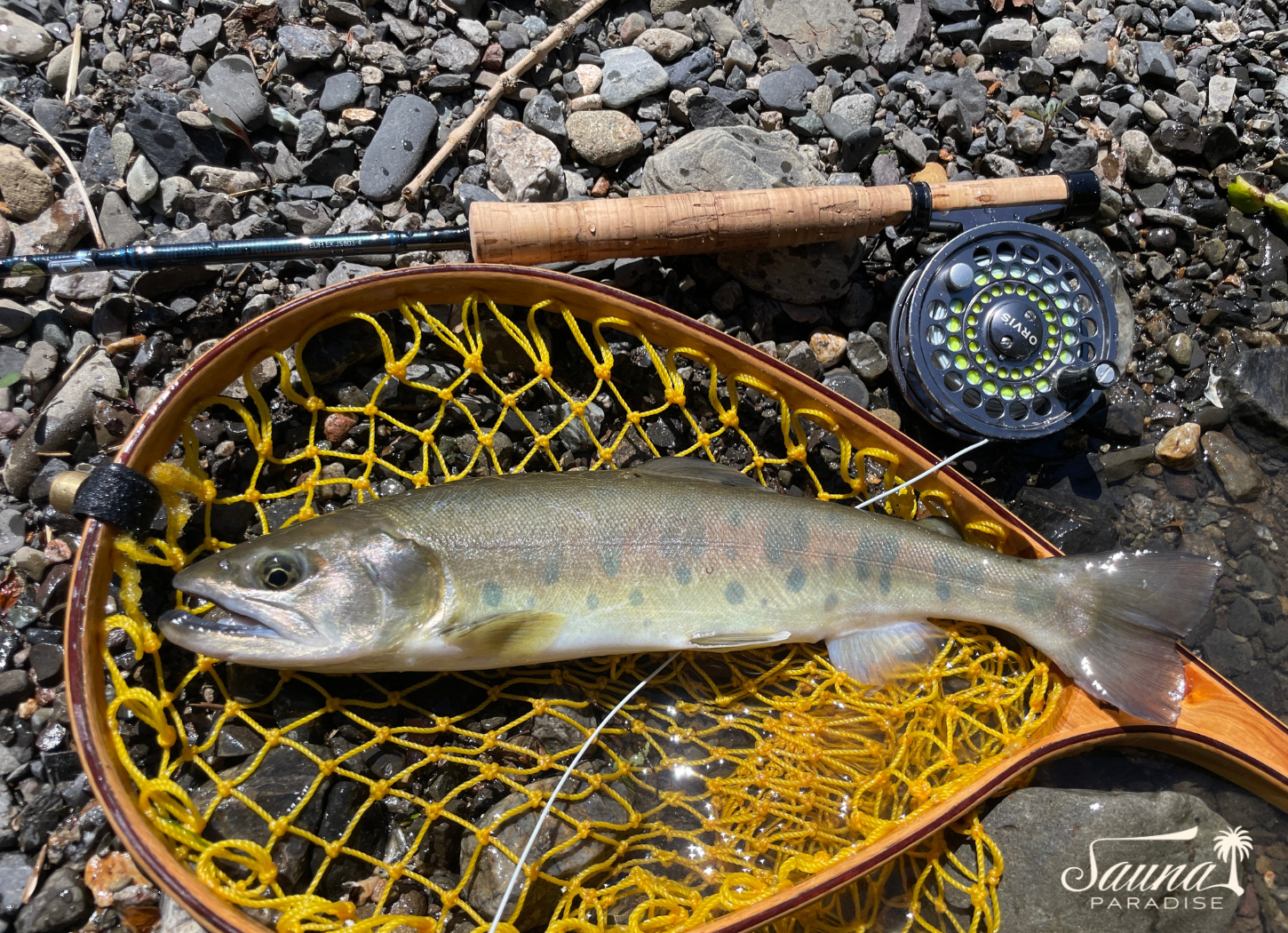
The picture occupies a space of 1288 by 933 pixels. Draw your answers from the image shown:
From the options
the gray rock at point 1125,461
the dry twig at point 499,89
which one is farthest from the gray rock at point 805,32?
the gray rock at point 1125,461

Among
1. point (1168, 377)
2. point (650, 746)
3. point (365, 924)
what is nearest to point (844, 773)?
point (650, 746)

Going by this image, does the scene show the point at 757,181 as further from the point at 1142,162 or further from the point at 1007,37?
the point at 1142,162

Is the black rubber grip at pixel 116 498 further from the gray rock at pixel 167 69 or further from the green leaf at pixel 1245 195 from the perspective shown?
the green leaf at pixel 1245 195

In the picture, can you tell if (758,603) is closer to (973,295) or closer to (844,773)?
(844,773)

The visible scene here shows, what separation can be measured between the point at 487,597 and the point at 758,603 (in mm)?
1031

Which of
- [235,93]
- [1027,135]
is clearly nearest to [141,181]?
[235,93]

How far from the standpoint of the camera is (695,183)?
12.6 ft

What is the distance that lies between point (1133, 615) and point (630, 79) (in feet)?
11.8

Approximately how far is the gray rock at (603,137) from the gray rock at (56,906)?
12.8 feet

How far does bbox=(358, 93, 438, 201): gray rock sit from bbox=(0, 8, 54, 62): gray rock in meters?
1.68

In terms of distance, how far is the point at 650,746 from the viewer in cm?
321

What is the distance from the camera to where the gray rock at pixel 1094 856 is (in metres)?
3.14

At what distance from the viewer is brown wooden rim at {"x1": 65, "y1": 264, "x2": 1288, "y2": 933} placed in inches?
90.7

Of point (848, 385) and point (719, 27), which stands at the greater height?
point (719, 27)
